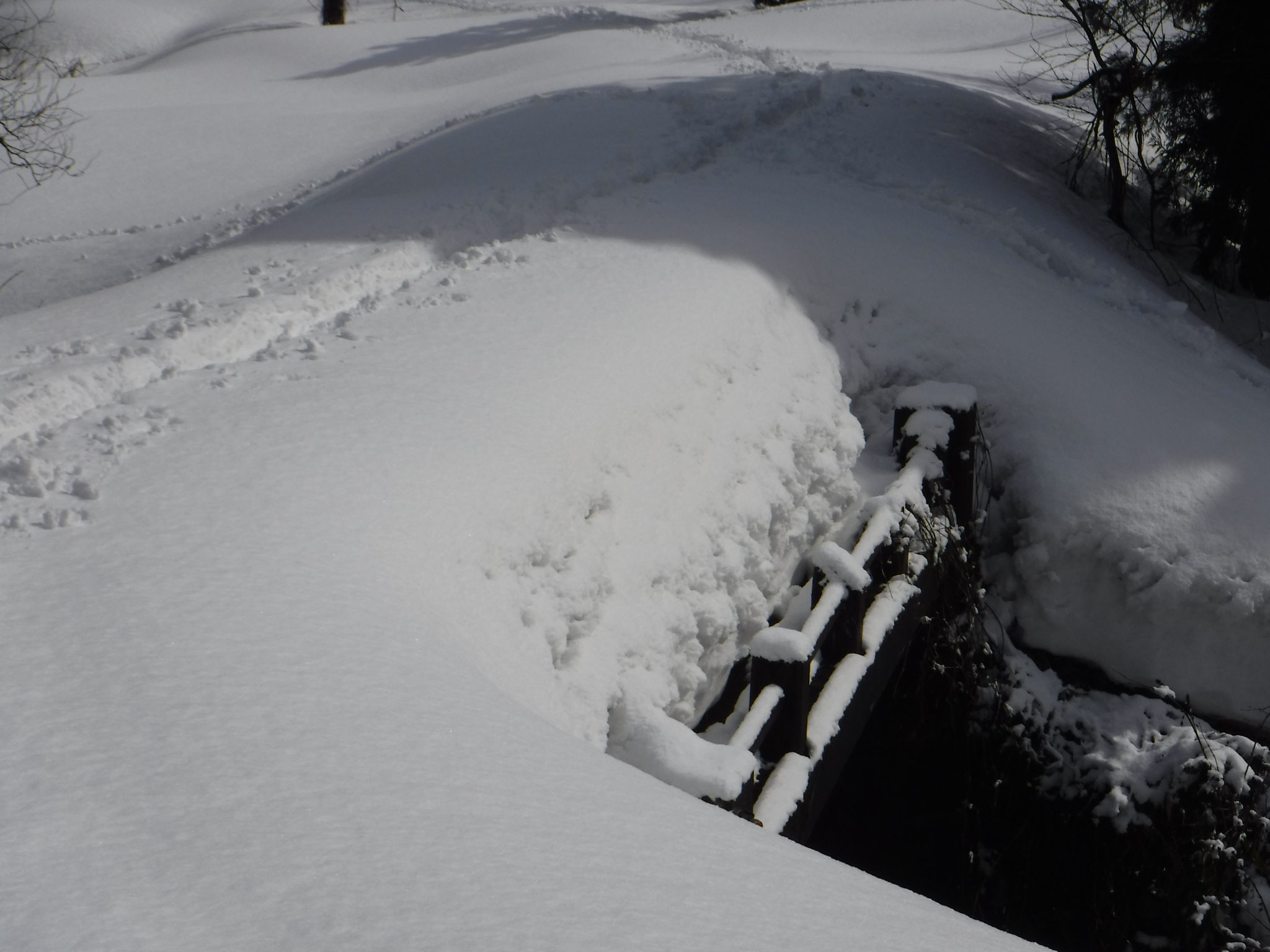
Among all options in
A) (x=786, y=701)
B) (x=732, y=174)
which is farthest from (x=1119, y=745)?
(x=732, y=174)

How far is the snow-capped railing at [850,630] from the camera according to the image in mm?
2840

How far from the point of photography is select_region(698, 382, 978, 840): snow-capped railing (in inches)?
112

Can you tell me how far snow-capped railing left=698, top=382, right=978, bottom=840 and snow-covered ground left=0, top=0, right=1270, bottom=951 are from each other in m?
0.22

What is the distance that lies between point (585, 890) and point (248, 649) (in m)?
0.80

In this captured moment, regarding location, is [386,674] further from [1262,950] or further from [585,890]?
[1262,950]

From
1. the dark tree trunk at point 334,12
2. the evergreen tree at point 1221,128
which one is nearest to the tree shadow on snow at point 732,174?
the evergreen tree at point 1221,128

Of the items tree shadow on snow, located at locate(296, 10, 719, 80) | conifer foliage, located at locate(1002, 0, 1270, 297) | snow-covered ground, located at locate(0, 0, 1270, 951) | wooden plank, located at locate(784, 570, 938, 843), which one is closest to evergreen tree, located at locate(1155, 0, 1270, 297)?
conifer foliage, located at locate(1002, 0, 1270, 297)

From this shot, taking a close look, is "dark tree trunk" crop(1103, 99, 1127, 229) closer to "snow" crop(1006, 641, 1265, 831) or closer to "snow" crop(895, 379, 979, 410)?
"snow" crop(895, 379, 979, 410)

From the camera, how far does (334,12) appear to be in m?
18.7

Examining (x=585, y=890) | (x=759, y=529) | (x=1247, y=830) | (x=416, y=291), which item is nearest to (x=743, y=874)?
(x=585, y=890)

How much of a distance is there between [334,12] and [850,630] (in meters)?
18.2

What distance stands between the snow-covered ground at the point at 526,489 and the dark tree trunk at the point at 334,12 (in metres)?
11.3

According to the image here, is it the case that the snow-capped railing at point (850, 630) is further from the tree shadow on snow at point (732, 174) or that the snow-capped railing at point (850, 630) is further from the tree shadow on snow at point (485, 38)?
the tree shadow on snow at point (485, 38)

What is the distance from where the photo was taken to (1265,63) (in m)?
7.11
